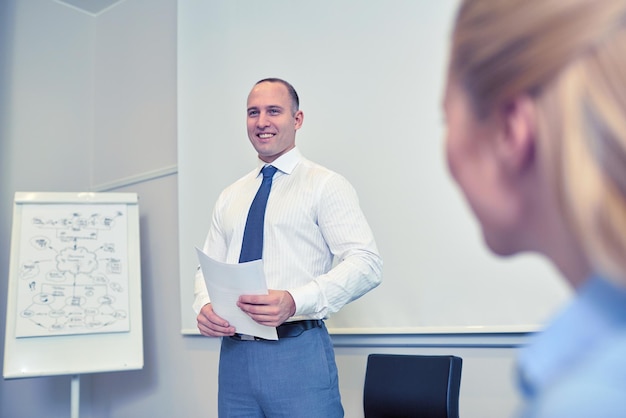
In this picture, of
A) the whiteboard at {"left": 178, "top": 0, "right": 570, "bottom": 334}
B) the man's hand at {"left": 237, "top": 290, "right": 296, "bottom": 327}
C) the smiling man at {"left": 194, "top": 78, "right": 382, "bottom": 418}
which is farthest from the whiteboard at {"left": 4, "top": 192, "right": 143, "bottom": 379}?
the man's hand at {"left": 237, "top": 290, "right": 296, "bottom": 327}

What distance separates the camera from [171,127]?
3789 millimetres

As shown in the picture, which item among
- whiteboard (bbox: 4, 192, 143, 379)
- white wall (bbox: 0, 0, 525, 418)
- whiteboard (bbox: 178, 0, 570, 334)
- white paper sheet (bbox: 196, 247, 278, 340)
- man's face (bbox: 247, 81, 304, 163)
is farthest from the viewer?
white wall (bbox: 0, 0, 525, 418)

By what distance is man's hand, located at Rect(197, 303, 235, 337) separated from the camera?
196cm

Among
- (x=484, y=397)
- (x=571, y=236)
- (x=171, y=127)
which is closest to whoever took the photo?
(x=571, y=236)

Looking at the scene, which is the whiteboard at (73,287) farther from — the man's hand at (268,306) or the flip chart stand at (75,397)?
the man's hand at (268,306)

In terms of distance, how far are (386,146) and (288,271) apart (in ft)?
2.86

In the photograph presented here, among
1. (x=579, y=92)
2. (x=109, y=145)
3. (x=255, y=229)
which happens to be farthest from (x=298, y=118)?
(x=109, y=145)

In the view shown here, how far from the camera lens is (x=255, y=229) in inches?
85.1

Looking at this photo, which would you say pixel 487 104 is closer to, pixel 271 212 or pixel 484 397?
pixel 271 212

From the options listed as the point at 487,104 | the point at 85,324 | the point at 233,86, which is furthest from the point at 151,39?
the point at 487,104

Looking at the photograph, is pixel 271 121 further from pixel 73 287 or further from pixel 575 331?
pixel 575 331

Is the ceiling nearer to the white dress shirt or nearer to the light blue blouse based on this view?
the white dress shirt

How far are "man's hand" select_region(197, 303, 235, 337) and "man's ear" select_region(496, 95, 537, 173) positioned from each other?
1630 mm

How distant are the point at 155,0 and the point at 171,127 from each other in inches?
32.9
